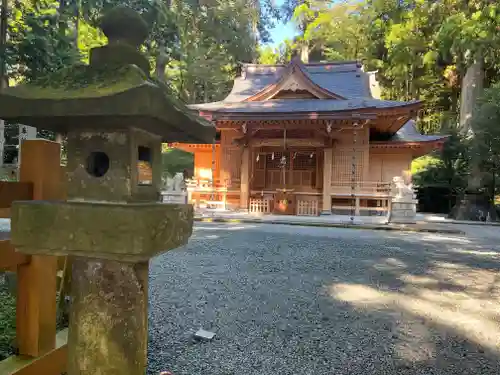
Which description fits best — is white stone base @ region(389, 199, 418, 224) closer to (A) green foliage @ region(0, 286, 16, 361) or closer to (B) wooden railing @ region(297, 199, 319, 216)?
(B) wooden railing @ region(297, 199, 319, 216)

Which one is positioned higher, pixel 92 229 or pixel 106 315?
pixel 92 229

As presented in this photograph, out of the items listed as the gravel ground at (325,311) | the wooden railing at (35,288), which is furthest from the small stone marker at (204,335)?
the wooden railing at (35,288)

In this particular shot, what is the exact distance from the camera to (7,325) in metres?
→ 2.64

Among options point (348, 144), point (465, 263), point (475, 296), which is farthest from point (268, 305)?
point (348, 144)

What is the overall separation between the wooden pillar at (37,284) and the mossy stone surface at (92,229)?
1.75 ft

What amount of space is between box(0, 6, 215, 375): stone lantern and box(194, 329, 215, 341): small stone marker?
1.36 meters

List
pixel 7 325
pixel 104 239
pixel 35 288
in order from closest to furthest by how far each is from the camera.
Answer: pixel 104 239
pixel 35 288
pixel 7 325

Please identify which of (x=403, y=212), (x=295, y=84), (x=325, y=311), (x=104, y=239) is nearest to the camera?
(x=104, y=239)

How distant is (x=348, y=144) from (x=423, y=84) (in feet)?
45.7

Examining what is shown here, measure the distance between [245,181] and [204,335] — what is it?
1120 centimetres

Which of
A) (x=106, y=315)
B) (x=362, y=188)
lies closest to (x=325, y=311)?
(x=106, y=315)

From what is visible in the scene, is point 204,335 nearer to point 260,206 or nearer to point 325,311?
point 325,311

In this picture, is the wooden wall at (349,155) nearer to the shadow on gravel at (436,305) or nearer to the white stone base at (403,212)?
the white stone base at (403,212)

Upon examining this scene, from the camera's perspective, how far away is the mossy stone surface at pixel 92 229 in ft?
5.05
